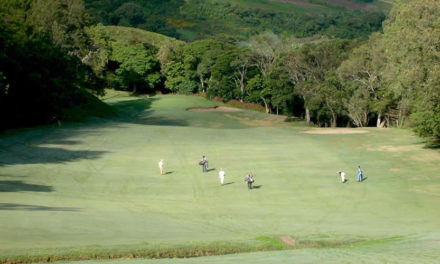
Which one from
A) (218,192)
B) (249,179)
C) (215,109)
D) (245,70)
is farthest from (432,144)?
(245,70)

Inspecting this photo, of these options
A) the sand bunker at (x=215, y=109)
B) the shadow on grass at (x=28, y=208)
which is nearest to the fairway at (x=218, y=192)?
the shadow on grass at (x=28, y=208)

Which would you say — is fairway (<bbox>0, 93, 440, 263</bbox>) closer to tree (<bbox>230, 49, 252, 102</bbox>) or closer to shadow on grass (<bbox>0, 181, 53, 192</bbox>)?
shadow on grass (<bbox>0, 181, 53, 192</bbox>)

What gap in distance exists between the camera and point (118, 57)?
517ft

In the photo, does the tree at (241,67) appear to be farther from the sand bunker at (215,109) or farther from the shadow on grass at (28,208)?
the shadow on grass at (28,208)

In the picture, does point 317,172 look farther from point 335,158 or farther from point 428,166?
point 428,166

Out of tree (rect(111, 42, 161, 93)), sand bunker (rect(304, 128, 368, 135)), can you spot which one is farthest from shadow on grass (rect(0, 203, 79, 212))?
tree (rect(111, 42, 161, 93))

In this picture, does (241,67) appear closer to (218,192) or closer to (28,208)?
(218,192)

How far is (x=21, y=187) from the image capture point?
39531 millimetres

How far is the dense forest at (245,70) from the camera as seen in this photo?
54.3m

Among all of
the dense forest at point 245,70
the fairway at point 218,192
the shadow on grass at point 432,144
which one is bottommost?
the fairway at point 218,192

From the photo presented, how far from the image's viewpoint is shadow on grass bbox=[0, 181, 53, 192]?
1487 inches

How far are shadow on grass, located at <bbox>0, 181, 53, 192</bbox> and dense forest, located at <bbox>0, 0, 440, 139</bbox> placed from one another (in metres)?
29.6

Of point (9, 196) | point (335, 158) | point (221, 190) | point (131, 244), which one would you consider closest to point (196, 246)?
point (131, 244)

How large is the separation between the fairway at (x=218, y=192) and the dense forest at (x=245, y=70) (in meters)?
7.97
